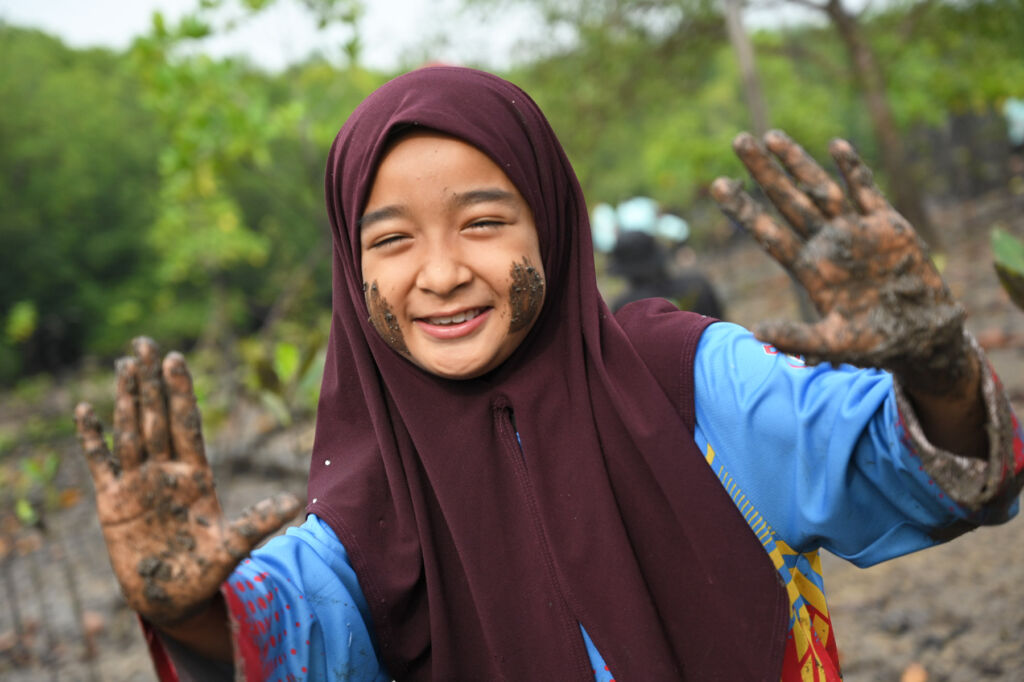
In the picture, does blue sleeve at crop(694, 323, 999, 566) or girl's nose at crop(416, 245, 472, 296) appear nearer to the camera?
blue sleeve at crop(694, 323, 999, 566)

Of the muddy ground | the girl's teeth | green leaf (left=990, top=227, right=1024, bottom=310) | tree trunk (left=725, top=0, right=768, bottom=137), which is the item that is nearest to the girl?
the girl's teeth

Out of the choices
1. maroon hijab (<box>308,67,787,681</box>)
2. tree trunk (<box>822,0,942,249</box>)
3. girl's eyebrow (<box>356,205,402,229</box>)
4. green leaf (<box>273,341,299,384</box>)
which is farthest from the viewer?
tree trunk (<box>822,0,942,249</box>)

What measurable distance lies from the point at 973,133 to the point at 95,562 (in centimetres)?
1519

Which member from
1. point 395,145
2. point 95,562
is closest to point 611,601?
point 395,145

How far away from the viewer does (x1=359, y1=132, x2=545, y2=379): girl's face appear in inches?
51.9

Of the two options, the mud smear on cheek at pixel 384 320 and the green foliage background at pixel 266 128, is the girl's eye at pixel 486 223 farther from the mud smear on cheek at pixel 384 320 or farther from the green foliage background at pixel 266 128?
the green foliage background at pixel 266 128

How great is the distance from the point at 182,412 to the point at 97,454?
117 mm

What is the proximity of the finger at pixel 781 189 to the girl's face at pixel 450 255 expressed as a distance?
0.43m

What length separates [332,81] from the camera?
6.30 metres

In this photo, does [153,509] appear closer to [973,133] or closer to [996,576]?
[996,576]

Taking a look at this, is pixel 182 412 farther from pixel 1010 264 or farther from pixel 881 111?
pixel 881 111

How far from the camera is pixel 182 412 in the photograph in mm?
1090

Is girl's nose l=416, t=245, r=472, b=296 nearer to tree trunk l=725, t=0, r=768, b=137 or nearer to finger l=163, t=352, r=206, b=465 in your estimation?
finger l=163, t=352, r=206, b=465

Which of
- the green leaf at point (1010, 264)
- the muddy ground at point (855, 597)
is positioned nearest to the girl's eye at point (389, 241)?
the green leaf at point (1010, 264)
